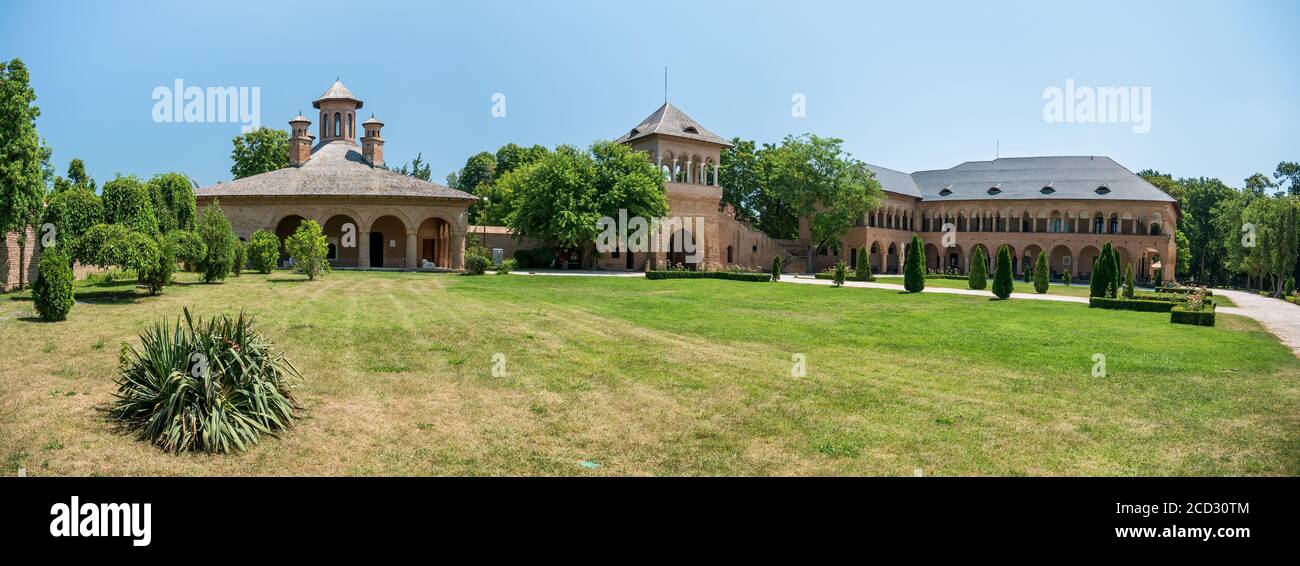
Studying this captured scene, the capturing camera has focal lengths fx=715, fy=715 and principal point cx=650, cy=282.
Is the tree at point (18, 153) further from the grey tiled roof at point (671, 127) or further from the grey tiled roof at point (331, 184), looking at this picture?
the grey tiled roof at point (671, 127)

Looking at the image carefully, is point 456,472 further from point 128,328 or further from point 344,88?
point 344,88

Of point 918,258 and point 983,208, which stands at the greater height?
point 983,208

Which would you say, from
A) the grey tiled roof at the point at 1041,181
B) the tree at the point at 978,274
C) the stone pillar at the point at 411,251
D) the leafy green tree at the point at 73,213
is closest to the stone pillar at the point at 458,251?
the stone pillar at the point at 411,251

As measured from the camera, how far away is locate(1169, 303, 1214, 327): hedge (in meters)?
19.4

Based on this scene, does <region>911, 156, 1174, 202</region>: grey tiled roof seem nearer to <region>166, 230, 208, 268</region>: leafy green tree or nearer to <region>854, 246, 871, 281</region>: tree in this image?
<region>854, 246, 871, 281</region>: tree

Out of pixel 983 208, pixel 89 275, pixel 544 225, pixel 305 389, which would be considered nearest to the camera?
pixel 305 389

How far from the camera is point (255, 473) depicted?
7422mm

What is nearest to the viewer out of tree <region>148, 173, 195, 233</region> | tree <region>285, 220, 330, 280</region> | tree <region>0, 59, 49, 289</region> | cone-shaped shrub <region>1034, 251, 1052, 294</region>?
tree <region>0, 59, 49, 289</region>

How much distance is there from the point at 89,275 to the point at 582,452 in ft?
88.2

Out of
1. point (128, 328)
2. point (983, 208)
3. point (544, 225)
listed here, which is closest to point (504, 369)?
point (128, 328)

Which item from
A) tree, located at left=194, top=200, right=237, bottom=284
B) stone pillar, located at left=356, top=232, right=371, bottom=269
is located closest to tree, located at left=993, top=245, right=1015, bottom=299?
tree, located at left=194, top=200, right=237, bottom=284

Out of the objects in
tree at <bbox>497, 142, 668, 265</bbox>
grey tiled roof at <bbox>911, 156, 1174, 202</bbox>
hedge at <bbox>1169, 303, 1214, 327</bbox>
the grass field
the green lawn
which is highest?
grey tiled roof at <bbox>911, 156, 1174, 202</bbox>

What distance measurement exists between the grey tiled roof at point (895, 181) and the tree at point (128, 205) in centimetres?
5592

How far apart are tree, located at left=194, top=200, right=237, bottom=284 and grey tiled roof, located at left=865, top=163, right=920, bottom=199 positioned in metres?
52.7
